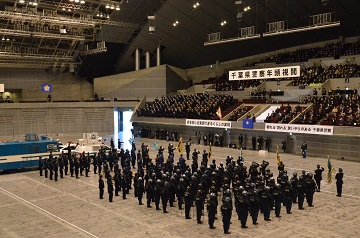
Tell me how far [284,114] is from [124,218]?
22.2 m

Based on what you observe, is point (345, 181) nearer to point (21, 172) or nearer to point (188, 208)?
point (188, 208)

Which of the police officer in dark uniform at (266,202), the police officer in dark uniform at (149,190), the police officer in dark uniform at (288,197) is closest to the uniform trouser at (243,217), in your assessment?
the police officer in dark uniform at (266,202)

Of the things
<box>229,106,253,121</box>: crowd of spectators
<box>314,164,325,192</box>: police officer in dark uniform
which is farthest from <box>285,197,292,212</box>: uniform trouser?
<box>229,106,253,121</box>: crowd of spectators

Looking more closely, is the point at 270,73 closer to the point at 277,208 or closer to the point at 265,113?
the point at 265,113

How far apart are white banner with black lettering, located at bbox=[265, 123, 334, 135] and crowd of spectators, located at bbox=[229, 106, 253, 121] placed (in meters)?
4.40

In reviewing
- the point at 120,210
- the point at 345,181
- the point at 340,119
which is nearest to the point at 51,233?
the point at 120,210

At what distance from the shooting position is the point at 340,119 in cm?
2848

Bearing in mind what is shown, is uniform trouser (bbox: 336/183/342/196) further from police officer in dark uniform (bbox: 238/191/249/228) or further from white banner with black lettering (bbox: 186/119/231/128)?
white banner with black lettering (bbox: 186/119/231/128)

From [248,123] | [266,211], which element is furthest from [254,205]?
[248,123]

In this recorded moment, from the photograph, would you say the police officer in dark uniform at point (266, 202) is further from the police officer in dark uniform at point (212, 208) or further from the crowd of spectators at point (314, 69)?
the crowd of spectators at point (314, 69)

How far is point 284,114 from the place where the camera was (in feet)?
111

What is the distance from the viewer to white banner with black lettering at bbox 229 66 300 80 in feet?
98.9

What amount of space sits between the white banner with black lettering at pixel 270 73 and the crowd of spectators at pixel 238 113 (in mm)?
3879

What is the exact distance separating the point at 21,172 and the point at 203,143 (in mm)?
18663
